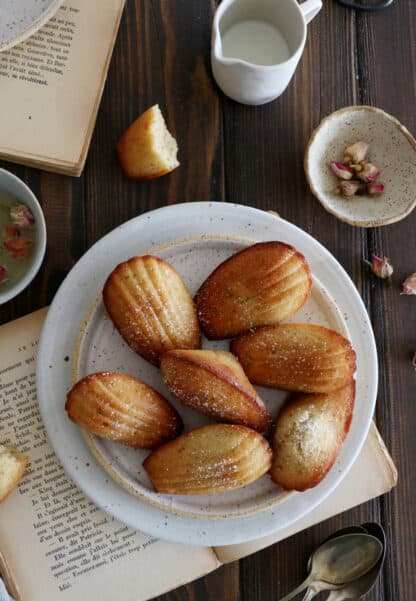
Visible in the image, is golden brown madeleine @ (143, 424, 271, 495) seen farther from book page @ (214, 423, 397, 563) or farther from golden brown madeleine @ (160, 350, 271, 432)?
book page @ (214, 423, 397, 563)

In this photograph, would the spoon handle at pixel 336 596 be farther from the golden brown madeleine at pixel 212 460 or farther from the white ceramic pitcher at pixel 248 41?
the white ceramic pitcher at pixel 248 41

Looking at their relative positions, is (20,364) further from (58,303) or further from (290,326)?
(290,326)

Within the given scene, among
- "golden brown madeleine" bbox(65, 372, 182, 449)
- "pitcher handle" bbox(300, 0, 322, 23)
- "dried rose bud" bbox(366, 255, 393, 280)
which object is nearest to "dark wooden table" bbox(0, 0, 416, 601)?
"dried rose bud" bbox(366, 255, 393, 280)

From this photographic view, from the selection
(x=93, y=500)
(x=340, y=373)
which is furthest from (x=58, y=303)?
(x=340, y=373)

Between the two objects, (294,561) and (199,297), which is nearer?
(199,297)

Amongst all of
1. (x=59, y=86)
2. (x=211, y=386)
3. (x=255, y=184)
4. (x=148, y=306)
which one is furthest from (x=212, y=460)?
(x=59, y=86)

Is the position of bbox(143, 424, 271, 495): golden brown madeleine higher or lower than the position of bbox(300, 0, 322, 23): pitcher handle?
lower

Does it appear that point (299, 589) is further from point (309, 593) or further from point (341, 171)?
point (341, 171)
